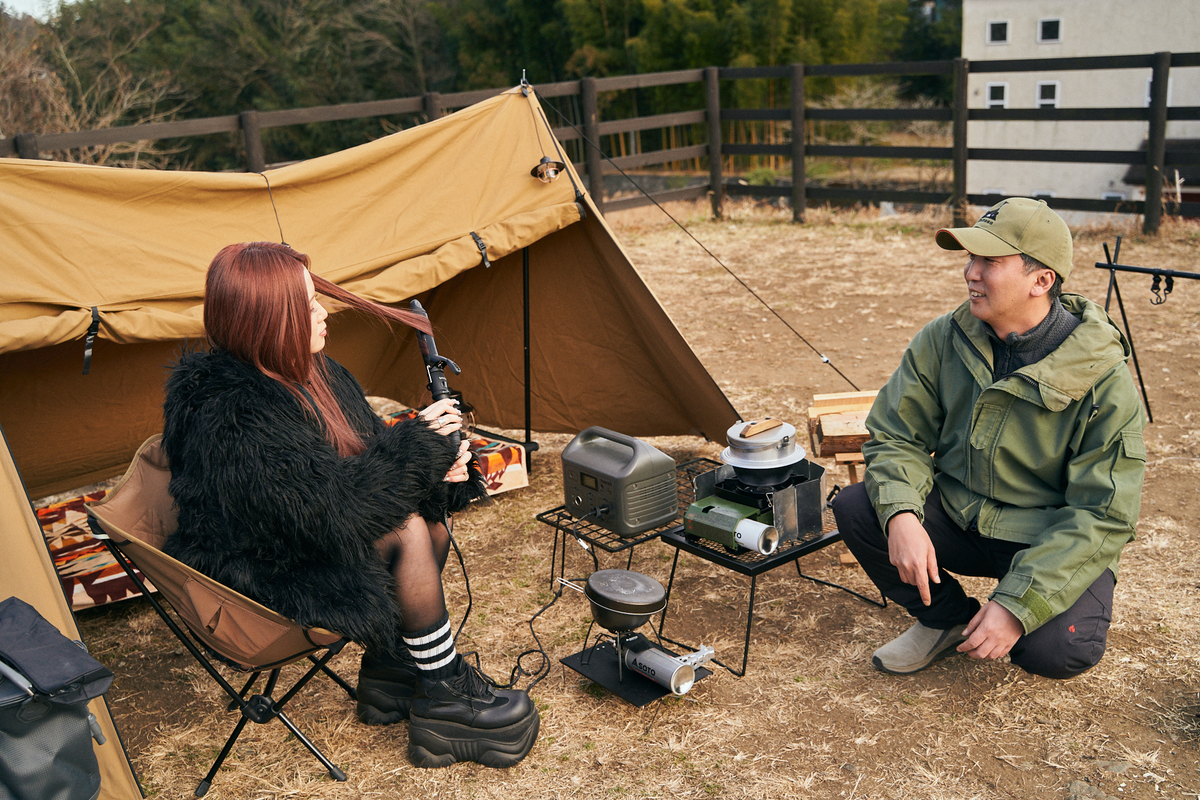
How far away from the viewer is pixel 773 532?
2.29 metres

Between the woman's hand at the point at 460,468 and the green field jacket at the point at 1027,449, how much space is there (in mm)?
961

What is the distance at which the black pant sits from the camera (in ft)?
6.39

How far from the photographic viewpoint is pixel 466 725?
82.6 inches

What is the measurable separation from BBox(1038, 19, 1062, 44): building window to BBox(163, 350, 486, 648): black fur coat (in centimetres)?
2093

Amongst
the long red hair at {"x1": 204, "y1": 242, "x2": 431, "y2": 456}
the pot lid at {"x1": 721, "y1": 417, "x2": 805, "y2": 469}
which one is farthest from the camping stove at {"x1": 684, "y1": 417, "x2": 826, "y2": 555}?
the long red hair at {"x1": 204, "y1": 242, "x2": 431, "y2": 456}

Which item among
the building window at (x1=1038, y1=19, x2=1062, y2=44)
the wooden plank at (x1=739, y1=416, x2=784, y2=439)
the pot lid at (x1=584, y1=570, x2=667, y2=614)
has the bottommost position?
the pot lid at (x1=584, y1=570, x2=667, y2=614)

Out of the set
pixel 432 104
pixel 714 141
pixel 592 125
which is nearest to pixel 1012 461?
pixel 432 104

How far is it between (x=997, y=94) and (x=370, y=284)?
21.1m

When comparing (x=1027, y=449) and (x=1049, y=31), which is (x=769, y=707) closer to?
(x=1027, y=449)

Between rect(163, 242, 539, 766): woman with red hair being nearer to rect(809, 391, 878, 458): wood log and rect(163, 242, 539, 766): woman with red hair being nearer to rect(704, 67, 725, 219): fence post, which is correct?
rect(809, 391, 878, 458): wood log

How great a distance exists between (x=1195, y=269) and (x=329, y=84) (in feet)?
76.1

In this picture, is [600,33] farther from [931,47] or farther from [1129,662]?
[1129,662]

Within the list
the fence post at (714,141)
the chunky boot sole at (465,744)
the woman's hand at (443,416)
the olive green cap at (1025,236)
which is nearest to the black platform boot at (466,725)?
the chunky boot sole at (465,744)

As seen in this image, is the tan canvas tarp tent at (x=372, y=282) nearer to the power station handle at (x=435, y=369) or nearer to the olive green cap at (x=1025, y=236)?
the power station handle at (x=435, y=369)
